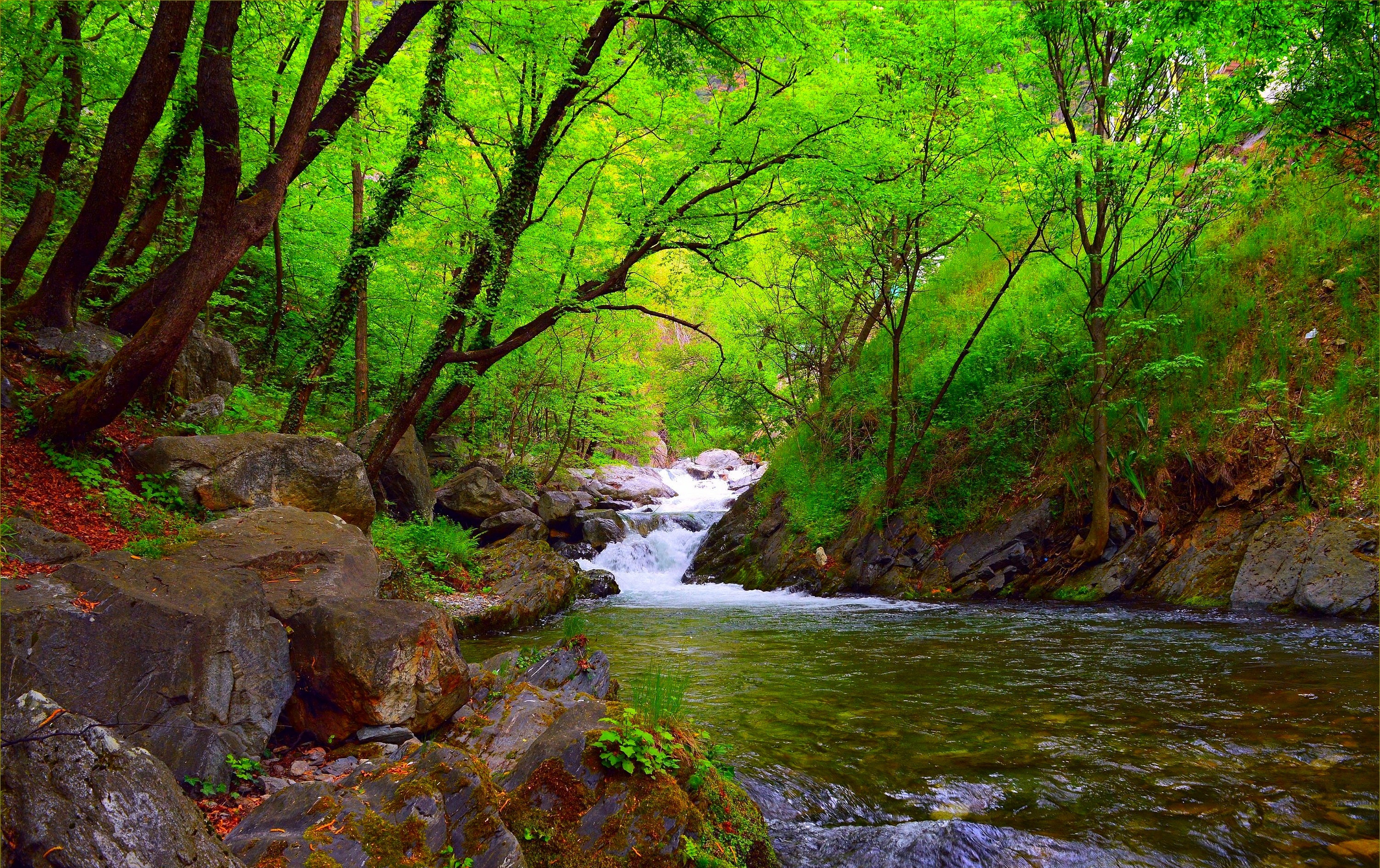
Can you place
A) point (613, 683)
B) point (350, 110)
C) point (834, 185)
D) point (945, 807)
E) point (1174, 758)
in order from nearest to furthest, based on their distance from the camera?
point (945, 807) < point (1174, 758) < point (613, 683) < point (350, 110) < point (834, 185)

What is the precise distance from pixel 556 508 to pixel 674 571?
Answer: 11.3 ft

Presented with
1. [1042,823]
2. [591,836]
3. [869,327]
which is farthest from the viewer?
[869,327]

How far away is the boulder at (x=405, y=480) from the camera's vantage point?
1285 centimetres

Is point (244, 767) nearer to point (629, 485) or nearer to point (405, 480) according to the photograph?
point (405, 480)

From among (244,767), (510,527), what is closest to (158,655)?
(244,767)

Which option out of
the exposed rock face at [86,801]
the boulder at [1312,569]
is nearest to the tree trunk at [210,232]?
the exposed rock face at [86,801]

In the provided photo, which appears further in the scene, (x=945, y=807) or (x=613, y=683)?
(x=613, y=683)

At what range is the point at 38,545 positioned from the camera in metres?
4.91

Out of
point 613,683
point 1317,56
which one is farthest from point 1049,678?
point 1317,56

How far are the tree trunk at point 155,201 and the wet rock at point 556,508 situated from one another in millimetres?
9543

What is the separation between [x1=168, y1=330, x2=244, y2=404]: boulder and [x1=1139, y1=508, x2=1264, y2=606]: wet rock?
1394cm

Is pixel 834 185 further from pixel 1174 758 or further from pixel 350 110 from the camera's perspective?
pixel 1174 758

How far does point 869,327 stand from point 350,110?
485 inches

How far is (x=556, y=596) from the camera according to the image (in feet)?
39.2
